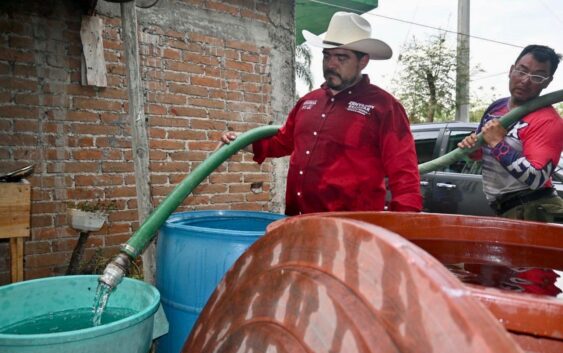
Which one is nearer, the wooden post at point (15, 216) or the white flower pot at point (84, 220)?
the wooden post at point (15, 216)

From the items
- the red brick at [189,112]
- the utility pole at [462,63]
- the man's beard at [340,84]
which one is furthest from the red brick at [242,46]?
the utility pole at [462,63]

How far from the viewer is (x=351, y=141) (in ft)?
6.97

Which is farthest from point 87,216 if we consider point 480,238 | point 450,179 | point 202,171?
point 450,179

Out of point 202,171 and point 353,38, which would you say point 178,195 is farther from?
point 353,38

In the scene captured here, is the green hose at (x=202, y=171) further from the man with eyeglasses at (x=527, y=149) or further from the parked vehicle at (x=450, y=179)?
the parked vehicle at (x=450, y=179)

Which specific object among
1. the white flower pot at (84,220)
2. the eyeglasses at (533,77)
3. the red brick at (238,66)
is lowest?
the white flower pot at (84,220)

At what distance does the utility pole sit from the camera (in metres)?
12.7

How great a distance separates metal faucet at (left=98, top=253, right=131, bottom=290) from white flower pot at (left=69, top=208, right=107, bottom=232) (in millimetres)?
1277

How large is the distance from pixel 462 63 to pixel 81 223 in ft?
50.2

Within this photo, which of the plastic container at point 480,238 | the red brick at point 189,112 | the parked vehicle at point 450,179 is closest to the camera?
the plastic container at point 480,238

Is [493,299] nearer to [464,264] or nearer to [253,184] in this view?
[464,264]

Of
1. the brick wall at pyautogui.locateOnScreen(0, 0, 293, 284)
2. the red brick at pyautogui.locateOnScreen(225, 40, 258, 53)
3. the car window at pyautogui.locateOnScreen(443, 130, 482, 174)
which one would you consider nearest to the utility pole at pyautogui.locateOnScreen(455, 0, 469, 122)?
the car window at pyautogui.locateOnScreen(443, 130, 482, 174)

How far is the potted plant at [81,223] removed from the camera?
113 inches

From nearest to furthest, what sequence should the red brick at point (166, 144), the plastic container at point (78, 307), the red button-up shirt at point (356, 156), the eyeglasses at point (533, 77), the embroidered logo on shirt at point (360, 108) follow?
1. the plastic container at point (78, 307)
2. the red button-up shirt at point (356, 156)
3. the embroidered logo on shirt at point (360, 108)
4. the eyeglasses at point (533, 77)
5. the red brick at point (166, 144)
